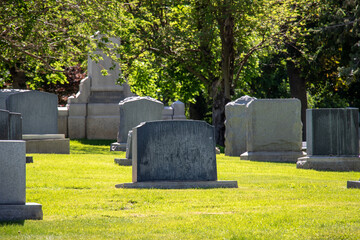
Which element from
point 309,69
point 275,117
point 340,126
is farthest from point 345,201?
point 309,69

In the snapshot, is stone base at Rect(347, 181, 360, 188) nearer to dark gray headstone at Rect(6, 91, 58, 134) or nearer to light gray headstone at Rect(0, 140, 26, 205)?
light gray headstone at Rect(0, 140, 26, 205)

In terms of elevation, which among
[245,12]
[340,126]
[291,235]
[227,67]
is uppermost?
[245,12]

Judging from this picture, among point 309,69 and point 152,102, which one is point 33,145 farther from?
point 309,69

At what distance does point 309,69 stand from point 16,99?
18.9m

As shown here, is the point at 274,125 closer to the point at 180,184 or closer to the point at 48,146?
the point at 48,146

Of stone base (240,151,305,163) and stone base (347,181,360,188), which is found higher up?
stone base (240,151,305,163)

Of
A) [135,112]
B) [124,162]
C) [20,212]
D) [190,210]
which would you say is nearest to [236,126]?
[135,112]

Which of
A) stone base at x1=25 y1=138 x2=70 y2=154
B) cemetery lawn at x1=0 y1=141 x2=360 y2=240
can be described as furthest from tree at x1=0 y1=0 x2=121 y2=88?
cemetery lawn at x1=0 y1=141 x2=360 y2=240

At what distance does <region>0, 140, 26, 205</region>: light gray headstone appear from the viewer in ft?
22.5

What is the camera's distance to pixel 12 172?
6902mm

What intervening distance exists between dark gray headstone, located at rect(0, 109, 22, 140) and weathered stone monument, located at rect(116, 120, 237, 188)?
5.58 metres

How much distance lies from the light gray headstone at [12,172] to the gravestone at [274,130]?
41.1 ft

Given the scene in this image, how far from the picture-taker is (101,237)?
6.13 meters

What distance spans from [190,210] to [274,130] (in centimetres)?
1140
